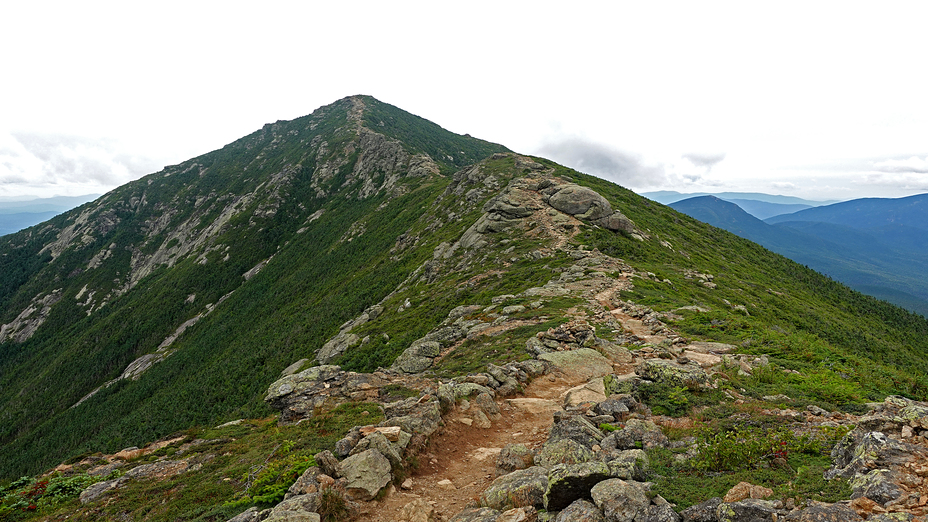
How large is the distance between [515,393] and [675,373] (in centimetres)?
759

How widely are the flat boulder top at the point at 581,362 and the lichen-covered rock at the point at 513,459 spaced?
8.71m

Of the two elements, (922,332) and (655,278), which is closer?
(655,278)

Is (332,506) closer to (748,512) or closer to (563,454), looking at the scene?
(563,454)

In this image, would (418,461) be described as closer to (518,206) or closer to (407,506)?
(407,506)

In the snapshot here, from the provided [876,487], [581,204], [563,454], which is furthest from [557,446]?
[581,204]

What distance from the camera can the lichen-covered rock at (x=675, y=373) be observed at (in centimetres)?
1576

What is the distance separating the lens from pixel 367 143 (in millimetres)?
163250

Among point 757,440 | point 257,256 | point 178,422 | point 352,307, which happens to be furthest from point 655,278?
point 257,256

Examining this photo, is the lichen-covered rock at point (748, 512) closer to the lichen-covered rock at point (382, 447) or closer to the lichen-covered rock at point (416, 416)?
the lichen-covered rock at point (382, 447)

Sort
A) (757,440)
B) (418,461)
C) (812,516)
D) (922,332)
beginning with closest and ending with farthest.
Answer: (812,516) < (757,440) < (418,461) < (922,332)

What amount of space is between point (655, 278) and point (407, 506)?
112ft

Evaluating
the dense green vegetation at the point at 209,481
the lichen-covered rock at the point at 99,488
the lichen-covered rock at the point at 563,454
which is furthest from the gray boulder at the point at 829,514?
the lichen-covered rock at the point at 99,488

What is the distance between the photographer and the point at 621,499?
771cm

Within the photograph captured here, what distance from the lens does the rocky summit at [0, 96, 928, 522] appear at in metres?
8.95
